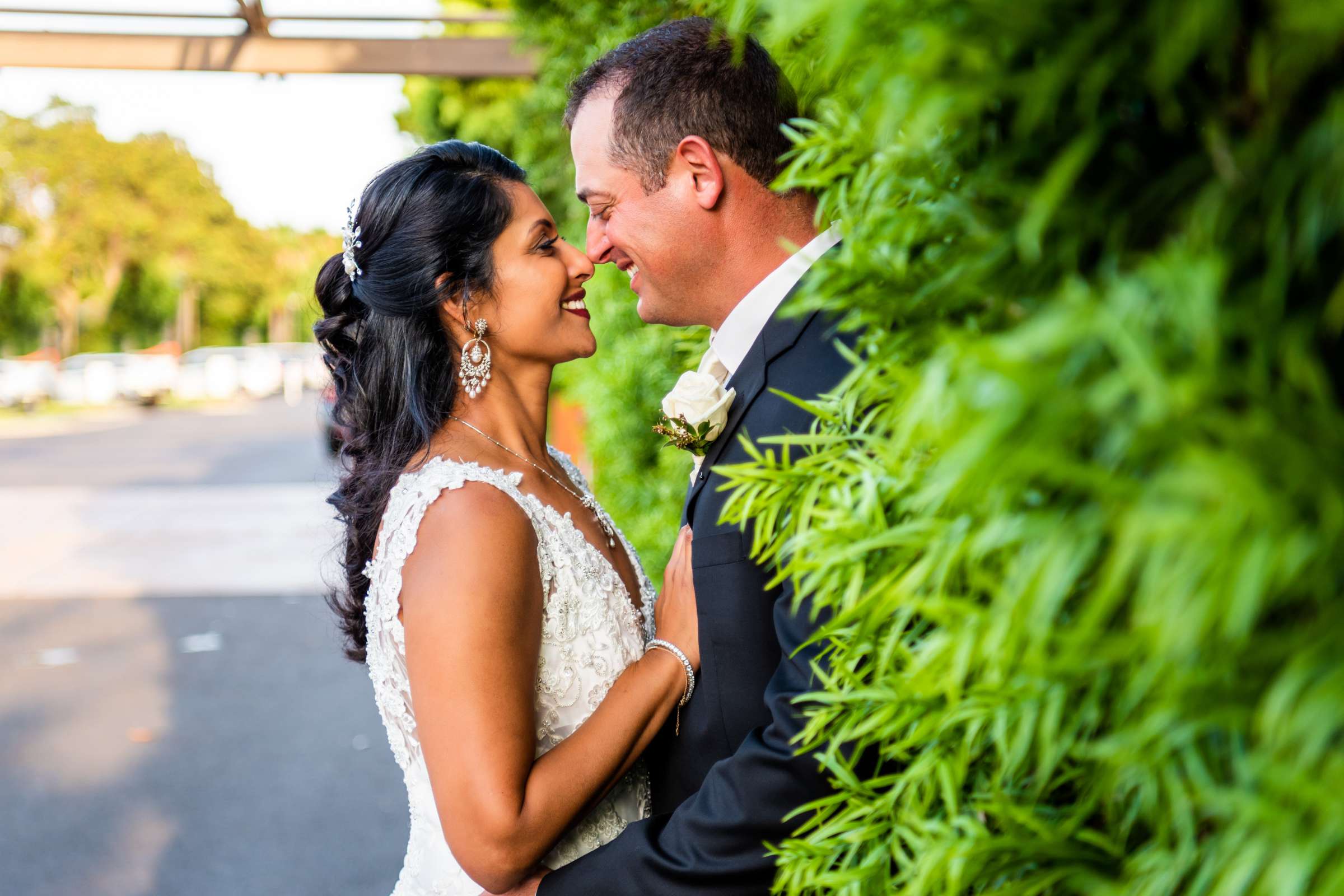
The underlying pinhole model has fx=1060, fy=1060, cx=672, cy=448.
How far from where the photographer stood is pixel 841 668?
1.19 meters

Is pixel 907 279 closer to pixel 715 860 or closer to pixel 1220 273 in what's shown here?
pixel 1220 273

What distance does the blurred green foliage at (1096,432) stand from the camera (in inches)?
24.3

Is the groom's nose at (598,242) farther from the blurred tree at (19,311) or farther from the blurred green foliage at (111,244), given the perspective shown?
the blurred tree at (19,311)

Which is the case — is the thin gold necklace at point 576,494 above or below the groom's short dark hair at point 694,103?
below

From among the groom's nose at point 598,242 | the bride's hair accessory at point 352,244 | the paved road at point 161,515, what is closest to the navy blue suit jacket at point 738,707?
the groom's nose at point 598,242

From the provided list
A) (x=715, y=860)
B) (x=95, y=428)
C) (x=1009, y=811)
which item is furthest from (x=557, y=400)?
(x=95, y=428)

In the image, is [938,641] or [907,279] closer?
[938,641]

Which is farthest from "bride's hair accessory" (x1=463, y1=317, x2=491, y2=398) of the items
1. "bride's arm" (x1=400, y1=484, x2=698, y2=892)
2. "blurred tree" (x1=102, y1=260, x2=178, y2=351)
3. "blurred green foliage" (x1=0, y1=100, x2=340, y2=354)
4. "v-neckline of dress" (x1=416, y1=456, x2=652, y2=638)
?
"blurred tree" (x1=102, y1=260, x2=178, y2=351)

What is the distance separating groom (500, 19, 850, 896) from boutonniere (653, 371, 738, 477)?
2cm

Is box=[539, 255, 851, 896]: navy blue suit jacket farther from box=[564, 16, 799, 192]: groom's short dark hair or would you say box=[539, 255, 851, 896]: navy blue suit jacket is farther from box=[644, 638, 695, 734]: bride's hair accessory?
box=[564, 16, 799, 192]: groom's short dark hair

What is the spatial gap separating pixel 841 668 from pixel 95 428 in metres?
26.9

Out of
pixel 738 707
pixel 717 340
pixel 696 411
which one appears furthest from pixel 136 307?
pixel 738 707

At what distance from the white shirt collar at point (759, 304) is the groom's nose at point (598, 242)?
0.36 m

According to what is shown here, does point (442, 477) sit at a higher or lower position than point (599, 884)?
higher
